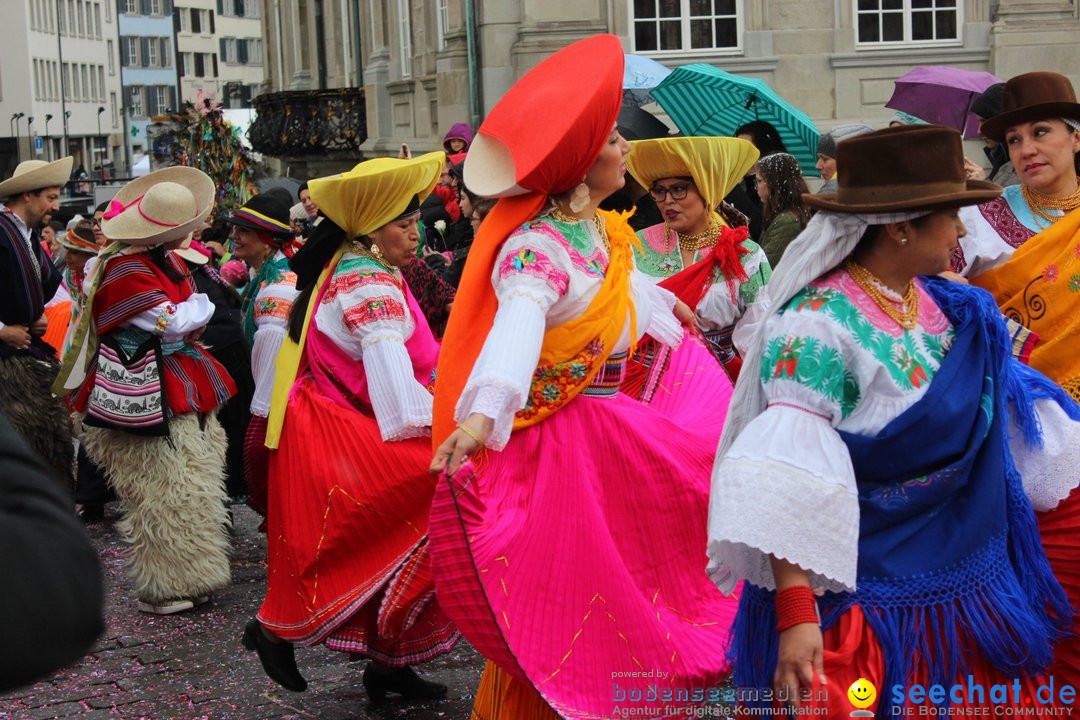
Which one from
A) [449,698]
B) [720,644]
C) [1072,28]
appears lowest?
[449,698]

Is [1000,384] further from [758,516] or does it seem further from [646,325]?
[646,325]

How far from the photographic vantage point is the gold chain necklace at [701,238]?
261 inches

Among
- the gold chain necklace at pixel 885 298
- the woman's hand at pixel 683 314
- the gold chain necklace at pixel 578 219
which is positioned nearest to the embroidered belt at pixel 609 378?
the gold chain necklace at pixel 578 219

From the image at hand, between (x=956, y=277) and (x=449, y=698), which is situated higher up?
(x=956, y=277)

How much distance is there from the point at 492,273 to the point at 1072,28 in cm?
1190

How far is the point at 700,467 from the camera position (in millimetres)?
4453

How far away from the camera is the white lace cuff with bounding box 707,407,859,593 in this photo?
3.09 metres

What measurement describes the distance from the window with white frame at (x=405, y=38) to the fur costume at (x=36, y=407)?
46.7 feet

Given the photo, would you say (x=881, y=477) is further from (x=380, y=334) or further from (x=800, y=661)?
(x=380, y=334)

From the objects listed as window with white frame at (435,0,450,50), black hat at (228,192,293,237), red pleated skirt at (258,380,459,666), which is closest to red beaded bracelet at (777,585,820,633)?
red pleated skirt at (258,380,459,666)

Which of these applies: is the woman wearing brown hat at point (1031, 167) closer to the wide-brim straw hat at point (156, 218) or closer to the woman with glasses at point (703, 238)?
the woman with glasses at point (703, 238)

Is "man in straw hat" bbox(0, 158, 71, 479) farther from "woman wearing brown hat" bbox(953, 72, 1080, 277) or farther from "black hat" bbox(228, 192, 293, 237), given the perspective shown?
"woman wearing brown hat" bbox(953, 72, 1080, 277)

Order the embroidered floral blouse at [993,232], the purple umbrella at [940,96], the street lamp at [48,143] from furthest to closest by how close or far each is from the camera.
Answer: the street lamp at [48,143], the purple umbrella at [940,96], the embroidered floral blouse at [993,232]

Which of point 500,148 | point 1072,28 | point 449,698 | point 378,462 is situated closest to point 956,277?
point 500,148
